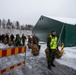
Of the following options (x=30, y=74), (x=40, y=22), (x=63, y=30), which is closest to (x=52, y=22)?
(x=63, y=30)

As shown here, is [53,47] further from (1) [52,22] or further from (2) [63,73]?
(1) [52,22]

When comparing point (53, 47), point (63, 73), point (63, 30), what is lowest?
point (63, 73)

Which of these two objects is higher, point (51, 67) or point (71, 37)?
point (71, 37)

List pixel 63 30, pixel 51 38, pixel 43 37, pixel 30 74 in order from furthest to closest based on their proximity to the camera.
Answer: pixel 43 37 < pixel 63 30 < pixel 51 38 < pixel 30 74

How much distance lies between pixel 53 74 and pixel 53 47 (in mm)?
1473

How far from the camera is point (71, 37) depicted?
20.7m

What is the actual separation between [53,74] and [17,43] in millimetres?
11952

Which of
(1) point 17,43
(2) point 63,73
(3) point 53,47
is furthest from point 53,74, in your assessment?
(1) point 17,43

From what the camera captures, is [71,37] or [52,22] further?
[52,22]

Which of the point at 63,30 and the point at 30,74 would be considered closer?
the point at 30,74

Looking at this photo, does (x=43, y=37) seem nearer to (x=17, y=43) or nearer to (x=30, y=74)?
(x=17, y=43)

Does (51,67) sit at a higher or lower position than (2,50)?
lower

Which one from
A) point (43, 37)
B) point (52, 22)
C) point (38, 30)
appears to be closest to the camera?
point (52, 22)

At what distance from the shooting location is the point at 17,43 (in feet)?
60.1
